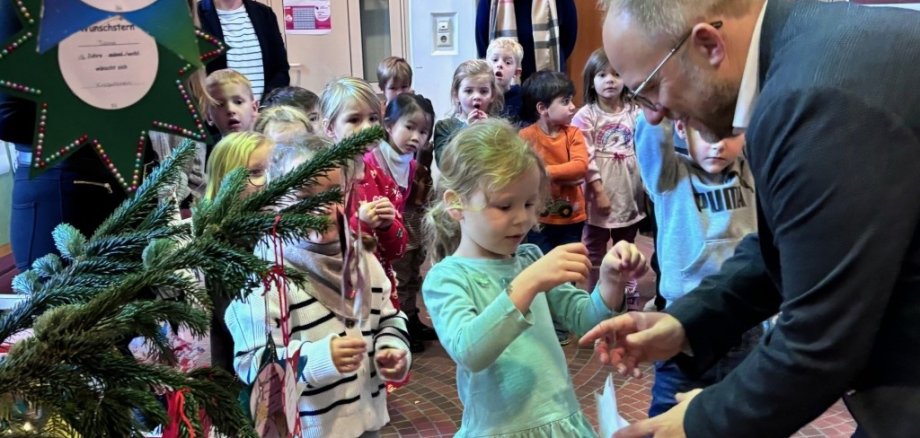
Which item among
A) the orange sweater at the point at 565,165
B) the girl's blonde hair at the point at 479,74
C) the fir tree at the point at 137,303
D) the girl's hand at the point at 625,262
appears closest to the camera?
the fir tree at the point at 137,303

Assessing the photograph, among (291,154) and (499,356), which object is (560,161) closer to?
(291,154)

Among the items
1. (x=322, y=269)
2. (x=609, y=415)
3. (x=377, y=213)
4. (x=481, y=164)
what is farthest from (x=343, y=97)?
(x=609, y=415)

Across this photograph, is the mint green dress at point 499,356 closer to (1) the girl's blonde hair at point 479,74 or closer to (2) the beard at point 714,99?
(2) the beard at point 714,99

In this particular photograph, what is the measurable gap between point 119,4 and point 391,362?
3.45 feet

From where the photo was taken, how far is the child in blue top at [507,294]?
1673mm

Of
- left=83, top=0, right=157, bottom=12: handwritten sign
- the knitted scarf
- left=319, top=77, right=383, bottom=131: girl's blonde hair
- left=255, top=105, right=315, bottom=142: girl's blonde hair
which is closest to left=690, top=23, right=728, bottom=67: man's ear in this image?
left=83, top=0, right=157, bottom=12: handwritten sign

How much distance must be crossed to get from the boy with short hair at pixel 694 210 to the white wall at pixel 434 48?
4153mm

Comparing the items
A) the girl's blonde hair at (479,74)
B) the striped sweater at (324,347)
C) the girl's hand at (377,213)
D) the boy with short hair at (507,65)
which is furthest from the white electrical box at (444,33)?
the striped sweater at (324,347)

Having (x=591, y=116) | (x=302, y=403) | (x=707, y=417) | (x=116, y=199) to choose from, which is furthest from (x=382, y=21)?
(x=707, y=417)

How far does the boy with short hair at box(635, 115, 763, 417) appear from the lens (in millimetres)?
2271

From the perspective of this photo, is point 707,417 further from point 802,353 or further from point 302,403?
point 302,403

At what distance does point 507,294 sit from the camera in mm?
1666

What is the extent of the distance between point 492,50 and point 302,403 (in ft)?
11.0

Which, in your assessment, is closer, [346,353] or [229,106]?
[346,353]
